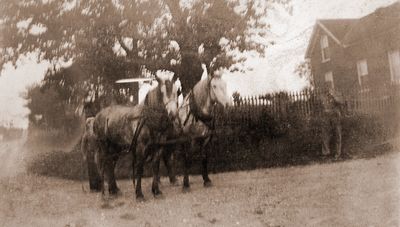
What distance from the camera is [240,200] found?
12.2 feet

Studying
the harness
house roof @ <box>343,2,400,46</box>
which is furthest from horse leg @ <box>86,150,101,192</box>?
house roof @ <box>343,2,400,46</box>

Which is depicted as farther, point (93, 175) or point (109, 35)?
point (93, 175)

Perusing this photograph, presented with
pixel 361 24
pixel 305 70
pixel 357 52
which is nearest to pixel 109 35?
pixel 305 70

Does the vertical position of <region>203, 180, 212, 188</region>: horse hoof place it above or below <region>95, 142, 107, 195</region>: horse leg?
below

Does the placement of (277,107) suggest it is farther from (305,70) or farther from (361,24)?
(361,24)

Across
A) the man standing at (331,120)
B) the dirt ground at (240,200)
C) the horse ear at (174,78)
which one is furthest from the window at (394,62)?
the horse ear at (174,78)

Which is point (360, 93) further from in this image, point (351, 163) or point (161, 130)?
point (161, 130)

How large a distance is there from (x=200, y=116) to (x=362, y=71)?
2.24m

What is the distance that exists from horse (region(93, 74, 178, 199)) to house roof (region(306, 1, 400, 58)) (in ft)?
5.87

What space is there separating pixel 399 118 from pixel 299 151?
48.9 inches

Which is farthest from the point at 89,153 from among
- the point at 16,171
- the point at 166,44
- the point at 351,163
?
the point at 351,163

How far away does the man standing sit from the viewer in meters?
4.20

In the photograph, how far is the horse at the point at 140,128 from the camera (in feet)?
13.3

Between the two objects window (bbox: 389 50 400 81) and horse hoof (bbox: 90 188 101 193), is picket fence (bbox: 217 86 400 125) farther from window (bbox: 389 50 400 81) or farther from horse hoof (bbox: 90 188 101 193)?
horse hoof (bbox: 90 188 101 193)
